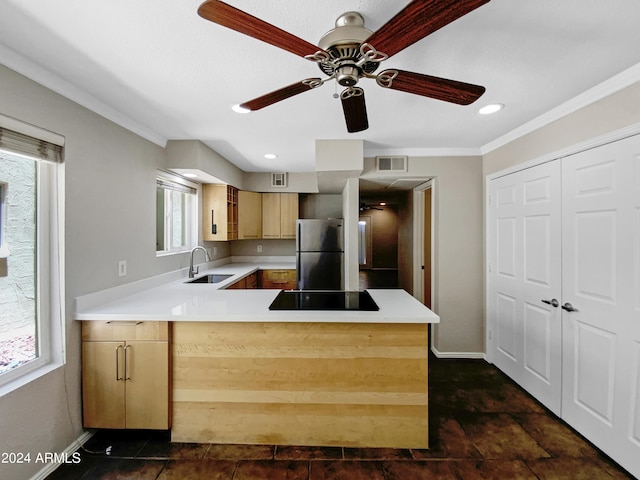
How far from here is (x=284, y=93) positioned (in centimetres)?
133

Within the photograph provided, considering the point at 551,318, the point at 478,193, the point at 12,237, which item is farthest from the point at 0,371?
the point at 478,193

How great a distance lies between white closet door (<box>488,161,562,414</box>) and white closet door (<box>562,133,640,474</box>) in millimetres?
92

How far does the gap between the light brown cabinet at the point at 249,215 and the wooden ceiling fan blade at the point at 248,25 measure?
3.32 meters

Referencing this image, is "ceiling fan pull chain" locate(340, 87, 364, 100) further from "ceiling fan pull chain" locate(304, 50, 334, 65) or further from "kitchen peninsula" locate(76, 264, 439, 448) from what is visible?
"kitchen peninsula" locate(76, 264, 439, 448)

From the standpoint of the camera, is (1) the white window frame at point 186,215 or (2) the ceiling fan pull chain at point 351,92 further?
(1) the white window frame at point 186,215

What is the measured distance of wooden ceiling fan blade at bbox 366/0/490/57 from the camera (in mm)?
821

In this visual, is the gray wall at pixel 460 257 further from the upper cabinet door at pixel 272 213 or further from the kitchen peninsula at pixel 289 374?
the upper cabinet door at pixel 272 213

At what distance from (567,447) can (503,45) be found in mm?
2479

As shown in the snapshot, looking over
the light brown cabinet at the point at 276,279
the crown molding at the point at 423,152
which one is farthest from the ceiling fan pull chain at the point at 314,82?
the light brown cabinet at the point at 276,279

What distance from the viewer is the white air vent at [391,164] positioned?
123 inches

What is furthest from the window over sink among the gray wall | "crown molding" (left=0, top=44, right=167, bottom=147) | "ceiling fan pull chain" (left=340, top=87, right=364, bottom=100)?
the gray wall

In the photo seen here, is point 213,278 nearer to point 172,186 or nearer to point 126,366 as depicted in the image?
point 172,186

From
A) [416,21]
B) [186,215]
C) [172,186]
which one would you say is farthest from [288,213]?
[416,21]

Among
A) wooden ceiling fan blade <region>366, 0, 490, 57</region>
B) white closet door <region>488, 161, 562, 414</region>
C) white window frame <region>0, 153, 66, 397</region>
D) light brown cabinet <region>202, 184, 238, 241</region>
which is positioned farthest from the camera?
light brown cabinet <region>202, 184, 238, 241</region>
